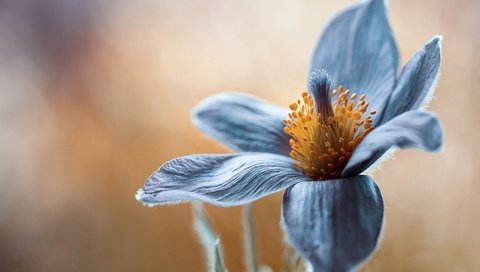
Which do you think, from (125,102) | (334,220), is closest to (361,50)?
(334,220)

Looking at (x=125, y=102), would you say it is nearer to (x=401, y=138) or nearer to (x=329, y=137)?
(x=329, y=137)

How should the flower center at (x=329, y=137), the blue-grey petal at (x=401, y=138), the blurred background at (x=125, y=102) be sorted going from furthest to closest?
the blurred background at (x=125, y=102), the flower center at (x=329, y=137), the blue-grey petal at (x=401, y=138)

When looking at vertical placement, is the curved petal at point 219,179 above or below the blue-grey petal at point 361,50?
below

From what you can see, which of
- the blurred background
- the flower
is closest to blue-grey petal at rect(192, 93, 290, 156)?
the flower

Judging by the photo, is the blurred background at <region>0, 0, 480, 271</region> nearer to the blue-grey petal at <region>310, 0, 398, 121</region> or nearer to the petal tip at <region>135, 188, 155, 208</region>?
the blue-grey petal at <region>310, 0, 398, 121</region>

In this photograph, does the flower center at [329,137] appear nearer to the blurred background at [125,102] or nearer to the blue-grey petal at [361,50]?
the blue-grey petal at [361,50]

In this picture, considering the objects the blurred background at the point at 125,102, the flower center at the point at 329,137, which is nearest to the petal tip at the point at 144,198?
the flower center at the point at 329,137

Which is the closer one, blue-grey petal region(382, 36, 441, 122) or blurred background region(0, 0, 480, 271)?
blue-grey petal region(382, 36, 441, 122)
